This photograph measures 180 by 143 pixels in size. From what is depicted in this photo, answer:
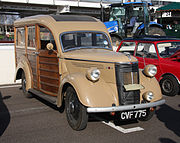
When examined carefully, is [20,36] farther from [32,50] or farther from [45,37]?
[45,37]

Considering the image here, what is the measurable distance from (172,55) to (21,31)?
4.41 m

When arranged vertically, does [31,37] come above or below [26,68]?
above

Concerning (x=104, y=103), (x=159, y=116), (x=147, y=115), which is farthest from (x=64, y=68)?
(x=159, y=116)

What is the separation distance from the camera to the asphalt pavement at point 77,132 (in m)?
4.37

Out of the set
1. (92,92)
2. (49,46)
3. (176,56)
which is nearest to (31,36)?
(49,46)

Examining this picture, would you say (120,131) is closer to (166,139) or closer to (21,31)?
(166,139)

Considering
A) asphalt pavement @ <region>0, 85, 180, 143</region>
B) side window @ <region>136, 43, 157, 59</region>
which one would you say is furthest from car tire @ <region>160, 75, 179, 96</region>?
asphalt pavement @ <region>0, 85, 180, 143</region>

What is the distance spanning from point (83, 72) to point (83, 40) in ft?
3.46

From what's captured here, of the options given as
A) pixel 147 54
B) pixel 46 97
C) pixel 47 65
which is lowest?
pixel 46 97

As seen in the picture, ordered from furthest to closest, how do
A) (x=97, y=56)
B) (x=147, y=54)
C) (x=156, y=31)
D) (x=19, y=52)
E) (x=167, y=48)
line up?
1. (x=156, y=31)
2. (x=147, y=54)
3. (x=167, y=48)
4. (x=19, y=52)
5. (x=97, y=56)

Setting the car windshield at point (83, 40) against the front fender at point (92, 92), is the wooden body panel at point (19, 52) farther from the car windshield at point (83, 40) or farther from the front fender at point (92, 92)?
the front fender at point (92, 92)

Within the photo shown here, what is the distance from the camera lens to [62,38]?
225 inches

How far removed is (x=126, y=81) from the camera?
4.70m

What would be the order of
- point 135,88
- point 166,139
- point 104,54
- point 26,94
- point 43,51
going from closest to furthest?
point 166,139 < point 135,88 < point 104,54 < point 43,51 < point 26,94
